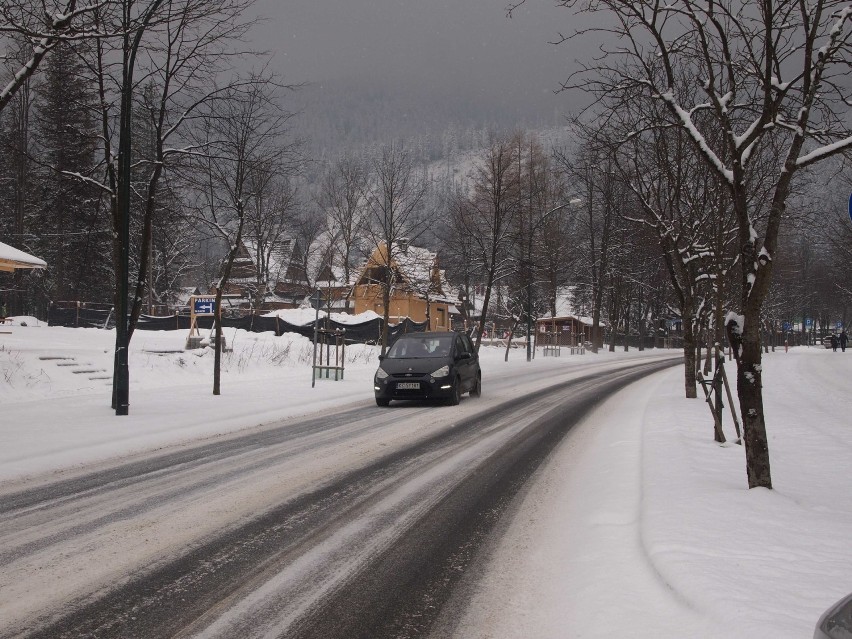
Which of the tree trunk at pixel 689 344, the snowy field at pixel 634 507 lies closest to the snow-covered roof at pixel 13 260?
the snowy field at pixel 634 507

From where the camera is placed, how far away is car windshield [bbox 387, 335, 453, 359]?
15.4m

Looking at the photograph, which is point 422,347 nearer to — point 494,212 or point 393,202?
→ point 393,202

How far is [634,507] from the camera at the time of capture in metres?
5.65

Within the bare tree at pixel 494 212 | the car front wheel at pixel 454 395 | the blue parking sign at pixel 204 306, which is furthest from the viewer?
the bare tree at pixel 494 212

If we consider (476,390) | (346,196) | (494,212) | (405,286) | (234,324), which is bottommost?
(476,390)

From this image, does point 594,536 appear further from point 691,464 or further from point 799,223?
point 799,223

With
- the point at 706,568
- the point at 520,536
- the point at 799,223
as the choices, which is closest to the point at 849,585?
the point at 706,568

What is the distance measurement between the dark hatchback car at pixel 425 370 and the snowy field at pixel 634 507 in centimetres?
135

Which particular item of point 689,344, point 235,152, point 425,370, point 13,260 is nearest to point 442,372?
point 425,370

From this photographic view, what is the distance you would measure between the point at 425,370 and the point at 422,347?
53.5 inches

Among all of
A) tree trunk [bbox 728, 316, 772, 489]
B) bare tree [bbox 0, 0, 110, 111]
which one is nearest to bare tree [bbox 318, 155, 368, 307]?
bare tree [bbox 0, 0, 110, 111]

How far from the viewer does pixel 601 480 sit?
695 centimetres

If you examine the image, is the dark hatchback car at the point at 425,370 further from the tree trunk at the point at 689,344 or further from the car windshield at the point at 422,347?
the tree trunk at the point at 689,344

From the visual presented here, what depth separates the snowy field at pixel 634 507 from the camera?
3.46 metres
